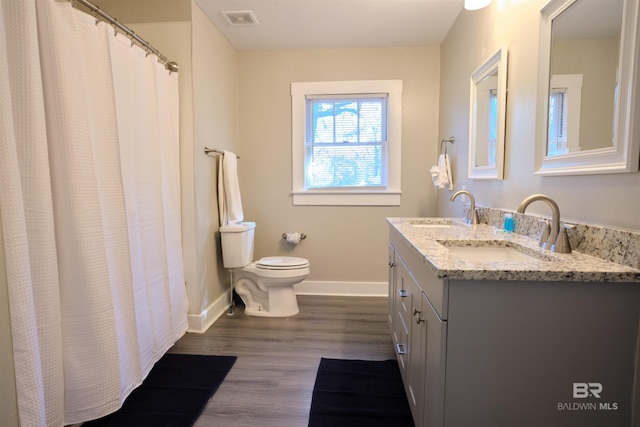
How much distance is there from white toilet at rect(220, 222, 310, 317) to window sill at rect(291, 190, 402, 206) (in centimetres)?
59

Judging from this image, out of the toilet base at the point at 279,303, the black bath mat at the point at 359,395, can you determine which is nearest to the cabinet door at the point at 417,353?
the black bath mat at the point at 359,395

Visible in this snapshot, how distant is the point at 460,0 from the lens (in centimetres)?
220

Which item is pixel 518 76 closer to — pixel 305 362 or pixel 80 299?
pixel 305 362

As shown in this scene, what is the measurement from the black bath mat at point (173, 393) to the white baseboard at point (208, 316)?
0.32m

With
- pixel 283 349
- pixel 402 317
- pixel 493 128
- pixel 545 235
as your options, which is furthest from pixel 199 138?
pixel 545 235

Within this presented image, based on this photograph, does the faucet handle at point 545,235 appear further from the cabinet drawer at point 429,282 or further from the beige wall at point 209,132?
the beige wall at point 209,132

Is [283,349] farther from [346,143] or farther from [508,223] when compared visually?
[346,143]

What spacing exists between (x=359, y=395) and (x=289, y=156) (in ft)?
Answer: 6.94

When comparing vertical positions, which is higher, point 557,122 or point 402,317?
point 557,122

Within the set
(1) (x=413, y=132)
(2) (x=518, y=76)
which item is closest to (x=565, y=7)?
(2) (x=518, y=76)

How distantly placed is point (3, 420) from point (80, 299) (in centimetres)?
42

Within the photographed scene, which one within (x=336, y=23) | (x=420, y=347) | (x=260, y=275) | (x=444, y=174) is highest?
(x=336, y=23)

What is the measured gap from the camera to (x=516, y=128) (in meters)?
1.57
